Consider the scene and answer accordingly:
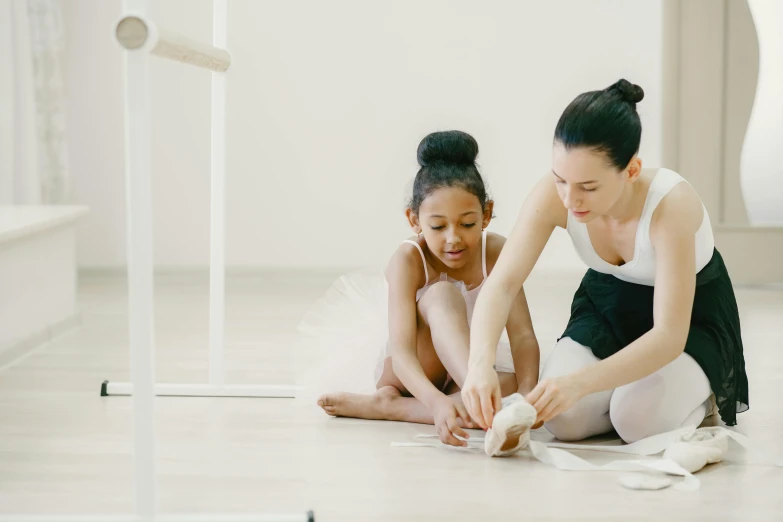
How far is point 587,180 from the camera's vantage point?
1.37 metres

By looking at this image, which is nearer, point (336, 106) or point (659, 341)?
point (659, 341)

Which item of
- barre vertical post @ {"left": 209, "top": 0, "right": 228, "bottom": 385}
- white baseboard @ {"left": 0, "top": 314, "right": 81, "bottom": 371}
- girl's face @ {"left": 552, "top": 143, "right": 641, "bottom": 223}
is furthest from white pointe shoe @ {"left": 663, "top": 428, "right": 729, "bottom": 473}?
white baseboard @ {"left": 0, "top": 314, "right": 81, "bottom": 371}

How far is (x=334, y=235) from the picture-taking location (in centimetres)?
369

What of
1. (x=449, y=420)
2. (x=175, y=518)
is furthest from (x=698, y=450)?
(x=175, y=518)

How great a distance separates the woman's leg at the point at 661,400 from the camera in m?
1.57

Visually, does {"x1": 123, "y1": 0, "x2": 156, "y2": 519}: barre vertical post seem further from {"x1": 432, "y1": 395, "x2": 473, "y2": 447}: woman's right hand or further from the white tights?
the white tights

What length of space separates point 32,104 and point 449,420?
2288mm

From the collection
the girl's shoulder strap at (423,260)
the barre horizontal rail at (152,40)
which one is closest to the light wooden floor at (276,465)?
the girl's shoulder strap at (423,260)

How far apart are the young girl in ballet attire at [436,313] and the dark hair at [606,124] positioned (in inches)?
14.2

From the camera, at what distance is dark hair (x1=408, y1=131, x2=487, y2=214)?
1.74 meters

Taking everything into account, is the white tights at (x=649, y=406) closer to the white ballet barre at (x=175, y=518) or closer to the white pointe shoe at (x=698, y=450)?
the white pointe shoe at (x=698, y=450)

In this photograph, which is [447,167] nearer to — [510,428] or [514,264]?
[514,264]

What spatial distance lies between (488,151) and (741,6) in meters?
1.03

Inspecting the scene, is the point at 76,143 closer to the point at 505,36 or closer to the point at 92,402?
the point at 505,36
